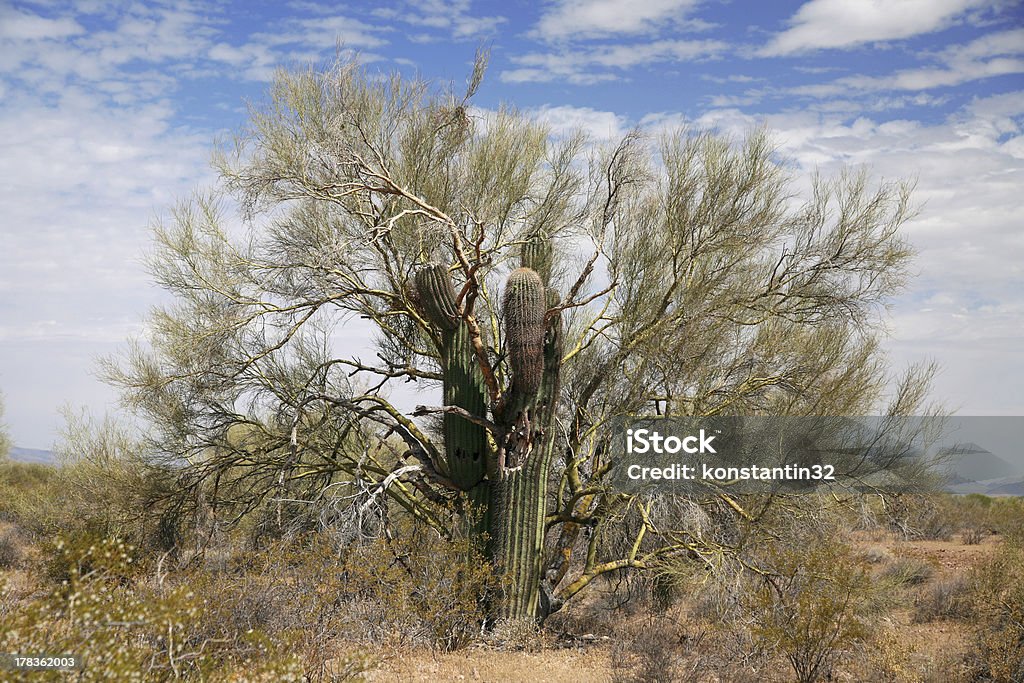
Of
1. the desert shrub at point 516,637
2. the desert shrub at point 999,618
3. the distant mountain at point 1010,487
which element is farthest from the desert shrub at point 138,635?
the distant mountain at point 1010,487

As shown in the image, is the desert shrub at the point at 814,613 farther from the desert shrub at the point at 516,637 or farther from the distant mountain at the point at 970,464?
the distant mountain at the point at 970,464

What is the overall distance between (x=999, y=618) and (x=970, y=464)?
201 cm

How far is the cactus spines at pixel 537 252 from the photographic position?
10.7 meters

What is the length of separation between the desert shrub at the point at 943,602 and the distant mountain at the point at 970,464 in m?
1.94

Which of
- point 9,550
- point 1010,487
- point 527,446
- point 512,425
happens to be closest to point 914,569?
point 527,446

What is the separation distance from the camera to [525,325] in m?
9.02

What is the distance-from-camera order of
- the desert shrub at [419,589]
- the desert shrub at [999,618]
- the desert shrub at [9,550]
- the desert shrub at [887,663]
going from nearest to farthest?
the desert shrub at [887,663]
the desert shrub at [419,589]
the desert shrub at [999,618]
the desert shrub at [9,550]

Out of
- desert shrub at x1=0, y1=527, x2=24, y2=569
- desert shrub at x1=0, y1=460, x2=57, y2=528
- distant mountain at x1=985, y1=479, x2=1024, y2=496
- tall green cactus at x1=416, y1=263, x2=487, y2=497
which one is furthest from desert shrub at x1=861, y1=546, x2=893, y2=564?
desert shrub at x1=0, y1=460, x2=57, y2=528

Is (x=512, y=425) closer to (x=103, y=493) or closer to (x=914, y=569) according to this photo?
(x=103, y=493)

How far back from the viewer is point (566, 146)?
11.4m

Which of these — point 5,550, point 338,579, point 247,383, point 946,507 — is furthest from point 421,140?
point 946,507

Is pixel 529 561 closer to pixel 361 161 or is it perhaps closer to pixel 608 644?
pixel 608 644

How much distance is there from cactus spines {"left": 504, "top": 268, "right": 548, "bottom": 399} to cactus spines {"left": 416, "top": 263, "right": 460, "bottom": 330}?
762 millimetres

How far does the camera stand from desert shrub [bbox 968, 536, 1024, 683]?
8125 mm
